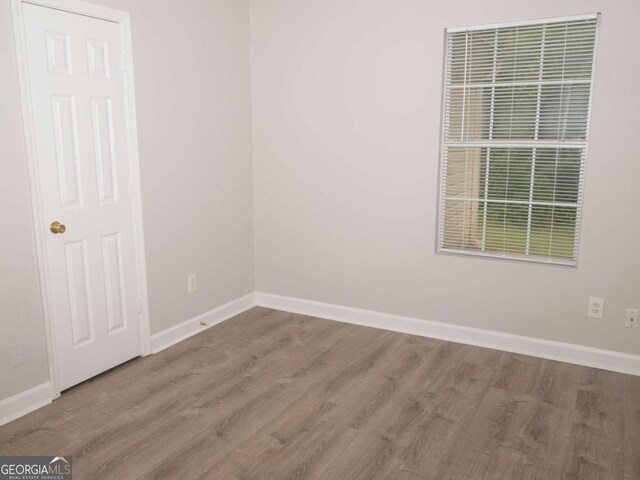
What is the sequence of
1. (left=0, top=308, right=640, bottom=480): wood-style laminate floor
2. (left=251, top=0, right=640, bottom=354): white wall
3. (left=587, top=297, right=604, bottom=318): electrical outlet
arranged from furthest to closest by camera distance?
(left=587, top=297, right=604, bottom=318): electrical outlet, (left=251, top=0, right=640, bottom=354): white wall, (left=0, top=308, right=640, bottom=480): wood-style laminate floor

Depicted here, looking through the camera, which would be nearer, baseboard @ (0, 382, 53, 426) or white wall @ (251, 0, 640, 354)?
baseboard @ (0, 382, 53, 426)

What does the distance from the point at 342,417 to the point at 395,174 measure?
1.76 metres

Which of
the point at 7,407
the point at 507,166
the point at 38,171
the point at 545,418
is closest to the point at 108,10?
the point at 38,171

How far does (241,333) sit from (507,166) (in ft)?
7.02

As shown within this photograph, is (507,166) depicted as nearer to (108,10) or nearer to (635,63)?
(635,63)

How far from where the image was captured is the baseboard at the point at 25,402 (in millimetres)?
2691

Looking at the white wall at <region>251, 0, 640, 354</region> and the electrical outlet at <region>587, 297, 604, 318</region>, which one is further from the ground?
the white wall at <region>251, 0, 640, 354</region>

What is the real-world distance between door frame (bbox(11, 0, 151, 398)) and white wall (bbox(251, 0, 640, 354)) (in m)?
1.22

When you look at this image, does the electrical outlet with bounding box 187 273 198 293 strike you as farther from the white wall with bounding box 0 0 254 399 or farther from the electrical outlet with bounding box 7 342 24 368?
the electrical outlet with bounding box 7 342 24 368

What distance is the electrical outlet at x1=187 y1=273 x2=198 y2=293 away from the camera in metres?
3.84

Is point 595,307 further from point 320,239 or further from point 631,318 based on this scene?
point 320,239

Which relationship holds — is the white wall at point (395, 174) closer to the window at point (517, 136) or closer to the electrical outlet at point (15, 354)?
the window at point (517, 136)

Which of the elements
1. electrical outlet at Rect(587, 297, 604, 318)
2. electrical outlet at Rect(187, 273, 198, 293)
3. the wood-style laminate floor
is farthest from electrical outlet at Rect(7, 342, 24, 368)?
electrical outlet at Rect(587, 297, 604, 318)

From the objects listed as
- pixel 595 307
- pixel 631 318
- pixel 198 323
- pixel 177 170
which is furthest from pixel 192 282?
pixel 631 318
